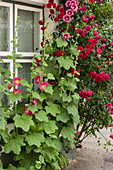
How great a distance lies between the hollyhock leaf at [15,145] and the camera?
222 cm

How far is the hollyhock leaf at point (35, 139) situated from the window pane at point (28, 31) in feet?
3.25

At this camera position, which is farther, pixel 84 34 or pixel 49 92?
pixel 84 34

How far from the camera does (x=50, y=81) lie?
2.84m

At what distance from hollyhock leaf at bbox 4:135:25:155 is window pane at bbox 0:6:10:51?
966mm

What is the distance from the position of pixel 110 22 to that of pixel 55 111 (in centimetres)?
189

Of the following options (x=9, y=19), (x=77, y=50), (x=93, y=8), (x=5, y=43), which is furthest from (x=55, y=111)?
(x=93, y=8)

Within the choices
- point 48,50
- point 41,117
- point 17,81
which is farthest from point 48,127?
point 48,50

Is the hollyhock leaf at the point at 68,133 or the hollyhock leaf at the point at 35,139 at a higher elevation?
the hollyhock leaf at the point at 35,139

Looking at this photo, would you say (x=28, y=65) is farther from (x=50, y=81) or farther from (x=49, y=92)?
(x=49, y=92)

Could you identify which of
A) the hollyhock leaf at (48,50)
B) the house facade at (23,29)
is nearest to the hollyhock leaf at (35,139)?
the house facade at (23,29)

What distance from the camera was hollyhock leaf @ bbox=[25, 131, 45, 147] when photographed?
2279 mm

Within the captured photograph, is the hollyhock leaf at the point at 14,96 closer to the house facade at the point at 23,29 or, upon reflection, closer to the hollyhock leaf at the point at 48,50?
the house facade at the point at 23,29

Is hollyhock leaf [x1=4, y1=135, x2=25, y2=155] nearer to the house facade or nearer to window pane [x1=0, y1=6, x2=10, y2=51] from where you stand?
the house facade

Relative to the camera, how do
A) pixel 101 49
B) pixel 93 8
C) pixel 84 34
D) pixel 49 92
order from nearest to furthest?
pixel 49 92
pixel 84 34
pixel 101 49
pixel 93 8
